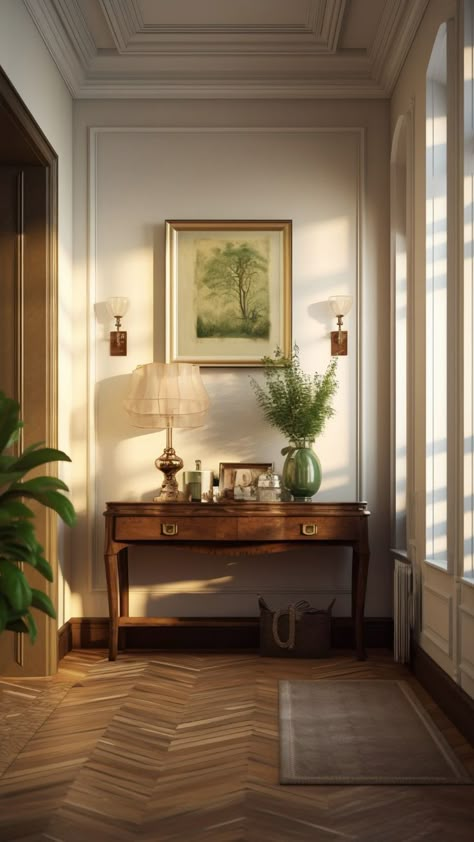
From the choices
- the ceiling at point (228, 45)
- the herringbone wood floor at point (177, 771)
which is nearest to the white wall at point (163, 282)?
the ceiling at point (228, 45)

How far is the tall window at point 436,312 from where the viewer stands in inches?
158

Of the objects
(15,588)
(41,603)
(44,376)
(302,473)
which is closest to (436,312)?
(302,473)

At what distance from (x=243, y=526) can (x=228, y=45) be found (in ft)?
8.76

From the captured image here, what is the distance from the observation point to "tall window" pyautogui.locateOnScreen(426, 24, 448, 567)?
13.2 ft

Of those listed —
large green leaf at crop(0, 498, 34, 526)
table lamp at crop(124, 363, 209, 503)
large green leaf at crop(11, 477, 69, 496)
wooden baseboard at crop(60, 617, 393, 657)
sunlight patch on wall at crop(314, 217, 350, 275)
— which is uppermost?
sunlight patch on wall at crop(314, 217, 350, 275)

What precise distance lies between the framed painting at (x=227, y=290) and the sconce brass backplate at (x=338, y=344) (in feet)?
0.85

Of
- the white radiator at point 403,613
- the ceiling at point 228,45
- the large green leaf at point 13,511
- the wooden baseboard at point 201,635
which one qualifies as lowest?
the wooden baseboard at point 201,635

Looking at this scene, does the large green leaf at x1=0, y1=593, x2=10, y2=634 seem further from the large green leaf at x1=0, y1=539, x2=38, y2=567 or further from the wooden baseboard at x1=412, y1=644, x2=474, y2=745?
the wooden baseboard at x1=412, y1=644, x2=474, y2=745

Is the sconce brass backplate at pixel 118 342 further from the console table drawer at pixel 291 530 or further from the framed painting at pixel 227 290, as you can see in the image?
the console table drawer at pixel 291 530

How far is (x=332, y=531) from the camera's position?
4496 millimetres

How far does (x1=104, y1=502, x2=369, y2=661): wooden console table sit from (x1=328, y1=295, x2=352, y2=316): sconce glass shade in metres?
1.16

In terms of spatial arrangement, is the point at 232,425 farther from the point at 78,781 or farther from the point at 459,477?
the point at 78,781

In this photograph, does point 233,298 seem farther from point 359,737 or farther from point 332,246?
point 359,737

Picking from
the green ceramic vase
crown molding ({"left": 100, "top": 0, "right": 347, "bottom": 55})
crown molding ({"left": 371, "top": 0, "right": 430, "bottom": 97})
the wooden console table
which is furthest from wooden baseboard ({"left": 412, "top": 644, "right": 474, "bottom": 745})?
crown molding ({"left": 100, "top": 0, "right": 347, "bottom": 55})
